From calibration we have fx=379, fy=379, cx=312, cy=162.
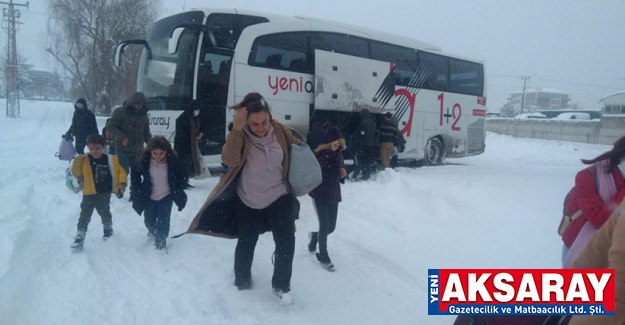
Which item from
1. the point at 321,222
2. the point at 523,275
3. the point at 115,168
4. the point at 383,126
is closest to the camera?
the point at 523,275

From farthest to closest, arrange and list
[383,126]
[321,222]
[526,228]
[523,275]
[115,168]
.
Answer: [383,126], [526,228], [115,168], [321,222], [523,275]

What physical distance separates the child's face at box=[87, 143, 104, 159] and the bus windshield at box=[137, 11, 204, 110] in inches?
130

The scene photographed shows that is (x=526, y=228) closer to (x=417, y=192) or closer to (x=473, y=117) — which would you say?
(x=417, y=192)

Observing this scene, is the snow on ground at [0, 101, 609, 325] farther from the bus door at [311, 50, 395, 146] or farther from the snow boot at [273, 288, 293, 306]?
the bus door at [311, 50, 395, 146]

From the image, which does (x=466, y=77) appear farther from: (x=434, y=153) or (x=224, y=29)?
(x=224, y=29)

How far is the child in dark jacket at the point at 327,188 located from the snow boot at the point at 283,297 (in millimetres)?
926

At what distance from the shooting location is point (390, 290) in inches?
149

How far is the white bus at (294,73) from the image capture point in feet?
25.0

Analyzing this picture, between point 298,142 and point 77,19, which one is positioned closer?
point 298,142

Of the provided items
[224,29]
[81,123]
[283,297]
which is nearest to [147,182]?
[283,297]

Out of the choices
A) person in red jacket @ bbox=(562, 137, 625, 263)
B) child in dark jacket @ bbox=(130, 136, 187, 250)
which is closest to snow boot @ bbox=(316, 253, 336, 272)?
child in dark jacket @ bbox=(130, 136, 187, 250)

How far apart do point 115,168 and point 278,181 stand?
7.81 ft

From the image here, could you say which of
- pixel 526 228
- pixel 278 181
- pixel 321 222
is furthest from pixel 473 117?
pixel 278 181

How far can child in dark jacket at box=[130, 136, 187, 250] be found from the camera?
4.25 m
